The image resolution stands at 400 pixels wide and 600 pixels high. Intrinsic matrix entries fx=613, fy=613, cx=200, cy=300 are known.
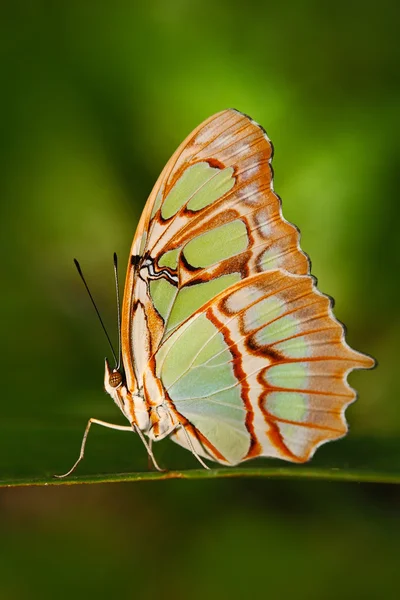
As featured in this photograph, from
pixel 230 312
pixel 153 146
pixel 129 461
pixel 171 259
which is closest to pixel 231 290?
pixel 230 312

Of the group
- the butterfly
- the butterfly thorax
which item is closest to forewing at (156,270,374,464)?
the butterfly

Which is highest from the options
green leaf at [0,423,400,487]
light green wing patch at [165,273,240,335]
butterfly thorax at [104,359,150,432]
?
light green wing patch at [165,273,240,335]

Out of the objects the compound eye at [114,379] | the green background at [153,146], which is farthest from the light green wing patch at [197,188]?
the green background at [153,146]

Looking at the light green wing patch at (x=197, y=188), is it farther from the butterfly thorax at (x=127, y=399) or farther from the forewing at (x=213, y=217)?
the butterfly thorax at (x=127, y=399)

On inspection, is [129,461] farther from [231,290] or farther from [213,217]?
[213,217]

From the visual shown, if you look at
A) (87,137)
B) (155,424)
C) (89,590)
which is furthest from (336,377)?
(87,137)

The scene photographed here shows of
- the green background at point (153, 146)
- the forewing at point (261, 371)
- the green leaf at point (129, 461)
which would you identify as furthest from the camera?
the green background at point (153, 146)

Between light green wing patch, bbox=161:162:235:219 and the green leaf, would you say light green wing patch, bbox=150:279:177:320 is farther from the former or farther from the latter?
the green leaf

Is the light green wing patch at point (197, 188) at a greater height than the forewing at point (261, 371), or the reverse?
the light green wing patch at point (197, 188)
